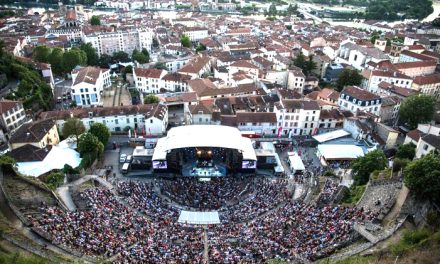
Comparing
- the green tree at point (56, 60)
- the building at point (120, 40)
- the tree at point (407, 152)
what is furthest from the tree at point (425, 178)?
the building at point (120, 40)

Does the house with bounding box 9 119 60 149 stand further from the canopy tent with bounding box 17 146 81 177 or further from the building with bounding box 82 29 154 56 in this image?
the building with bounding box 82 29 154 56

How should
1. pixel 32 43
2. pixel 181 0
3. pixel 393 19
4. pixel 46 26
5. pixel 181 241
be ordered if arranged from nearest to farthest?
pixel 181 241
pixel 32 43
pixel 46 26
pixel 393 19
pixel 181 0

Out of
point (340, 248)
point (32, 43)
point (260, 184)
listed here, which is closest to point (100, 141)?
point (260, 184)

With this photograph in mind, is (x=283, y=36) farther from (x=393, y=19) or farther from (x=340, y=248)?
(x=340, y=248)

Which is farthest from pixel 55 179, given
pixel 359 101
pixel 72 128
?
pixel 359 101

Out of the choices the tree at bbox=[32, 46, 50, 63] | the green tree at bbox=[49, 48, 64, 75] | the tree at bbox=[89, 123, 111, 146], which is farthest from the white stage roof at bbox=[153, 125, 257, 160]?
the tree at bbox=[32, 46, 50, 63]

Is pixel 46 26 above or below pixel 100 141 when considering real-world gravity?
above
